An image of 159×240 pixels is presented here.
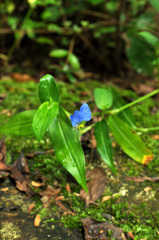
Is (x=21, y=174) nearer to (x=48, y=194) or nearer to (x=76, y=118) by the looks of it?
(x=48, y=194)

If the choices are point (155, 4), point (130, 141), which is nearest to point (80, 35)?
point (155, 4)

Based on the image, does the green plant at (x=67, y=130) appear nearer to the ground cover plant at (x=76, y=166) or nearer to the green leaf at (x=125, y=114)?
the ground cover plant at (x=76, y=166)

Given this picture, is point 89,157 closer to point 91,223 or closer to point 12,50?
point 91,223

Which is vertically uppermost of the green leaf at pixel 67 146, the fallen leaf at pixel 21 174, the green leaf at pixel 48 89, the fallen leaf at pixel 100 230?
the green leaf at pixel 48 89

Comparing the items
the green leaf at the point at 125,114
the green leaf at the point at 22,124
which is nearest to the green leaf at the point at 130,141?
the green leaf at the point at 125,114

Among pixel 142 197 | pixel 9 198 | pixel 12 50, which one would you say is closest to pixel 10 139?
pixel 9 198

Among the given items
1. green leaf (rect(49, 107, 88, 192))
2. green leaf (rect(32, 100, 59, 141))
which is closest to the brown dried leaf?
green leaf (rect(49, 107, 88, 192))

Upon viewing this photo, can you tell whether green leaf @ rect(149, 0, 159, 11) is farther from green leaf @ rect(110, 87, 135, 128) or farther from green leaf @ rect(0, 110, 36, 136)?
green leaf @ rect(0, 110, 36, 136)
